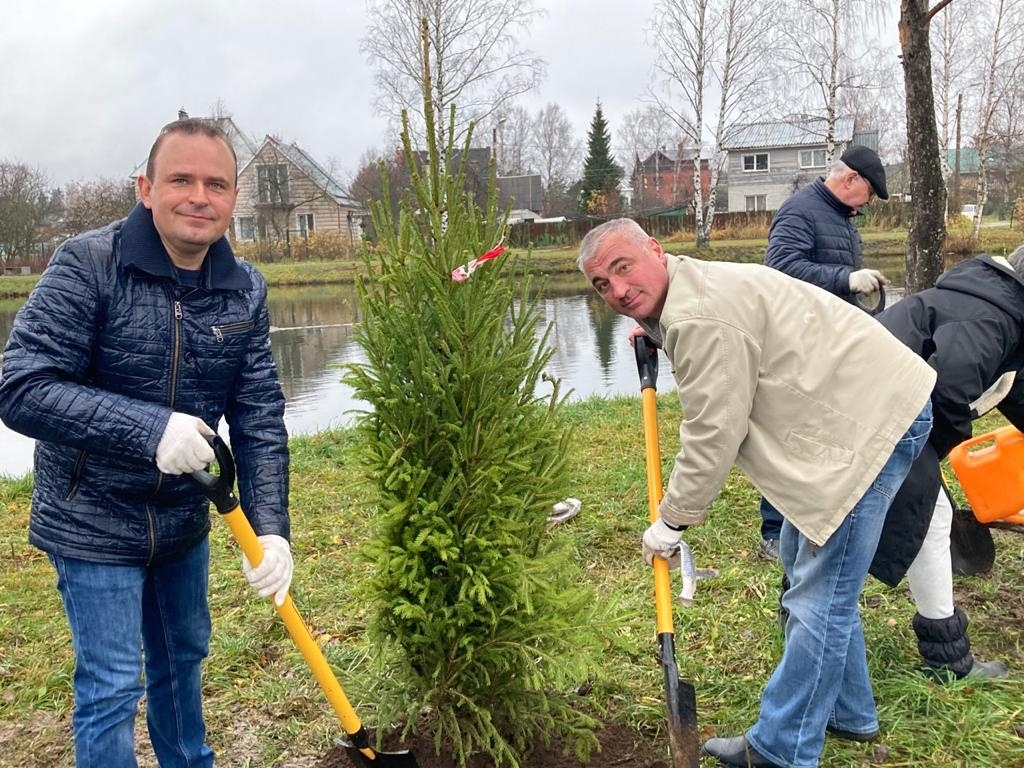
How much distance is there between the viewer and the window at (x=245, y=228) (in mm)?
44156

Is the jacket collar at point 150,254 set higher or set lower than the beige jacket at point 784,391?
higher

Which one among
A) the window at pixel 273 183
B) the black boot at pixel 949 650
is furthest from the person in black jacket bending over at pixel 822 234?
the window at pixel 273 183

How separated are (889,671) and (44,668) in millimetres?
3817

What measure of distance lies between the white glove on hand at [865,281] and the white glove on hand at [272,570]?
3323mm

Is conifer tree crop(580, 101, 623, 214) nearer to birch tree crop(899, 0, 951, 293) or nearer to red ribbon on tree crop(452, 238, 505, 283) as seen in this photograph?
birch tree crop(899, 0, 951, 293)

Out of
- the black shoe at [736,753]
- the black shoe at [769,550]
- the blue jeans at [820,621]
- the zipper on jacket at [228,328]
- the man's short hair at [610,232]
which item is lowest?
the black shoe at [736,753]

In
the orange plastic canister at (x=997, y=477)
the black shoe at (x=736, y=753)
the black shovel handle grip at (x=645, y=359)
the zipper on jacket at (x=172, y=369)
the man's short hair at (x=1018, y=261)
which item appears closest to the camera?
the zipper on jacket at (x=172, y=369)

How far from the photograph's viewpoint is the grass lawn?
3225mm

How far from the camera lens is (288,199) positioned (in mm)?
43812

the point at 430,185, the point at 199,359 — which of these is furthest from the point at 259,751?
the point at 430,185

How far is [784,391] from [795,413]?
82 mm

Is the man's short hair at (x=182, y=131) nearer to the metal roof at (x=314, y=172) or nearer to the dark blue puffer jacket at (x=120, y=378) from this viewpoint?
the dark blue puffer jacket at (x=120, y=378)

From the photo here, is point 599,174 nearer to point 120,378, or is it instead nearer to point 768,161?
point 768,161

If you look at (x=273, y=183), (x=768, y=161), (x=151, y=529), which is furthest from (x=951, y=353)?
(x=768, y=161)
